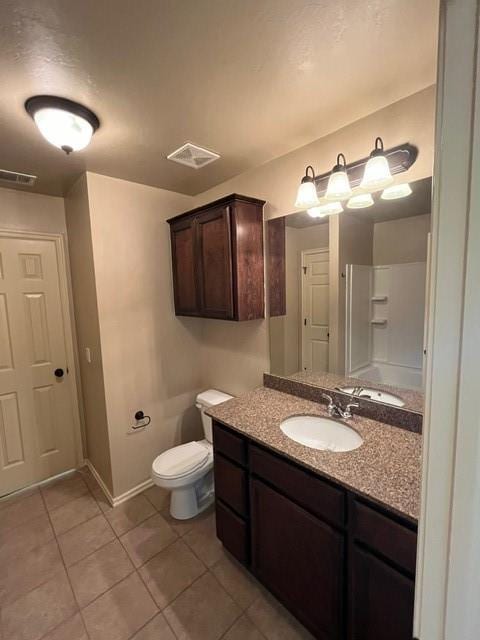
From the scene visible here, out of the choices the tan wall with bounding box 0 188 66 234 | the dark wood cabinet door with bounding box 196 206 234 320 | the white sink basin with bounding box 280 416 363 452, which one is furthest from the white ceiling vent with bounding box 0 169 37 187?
the white sink basin with bounding box 280 416 363 452

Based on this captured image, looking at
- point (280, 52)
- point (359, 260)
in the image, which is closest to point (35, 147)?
point (280, 52)

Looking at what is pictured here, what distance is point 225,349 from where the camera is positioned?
2479 millimetres

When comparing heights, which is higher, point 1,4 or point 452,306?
point 1,4

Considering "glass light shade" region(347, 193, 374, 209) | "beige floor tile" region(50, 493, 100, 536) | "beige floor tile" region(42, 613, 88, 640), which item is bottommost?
"beige floor tile" region(42, 613, 88, 640)

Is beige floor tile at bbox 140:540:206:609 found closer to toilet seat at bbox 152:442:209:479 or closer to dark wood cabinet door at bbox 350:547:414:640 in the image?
toilet seat at bbox 152:442:209:479

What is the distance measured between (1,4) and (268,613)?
259 centimetres

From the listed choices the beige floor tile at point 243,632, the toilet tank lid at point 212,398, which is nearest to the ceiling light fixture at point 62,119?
the toilet tank lid at point 212,398

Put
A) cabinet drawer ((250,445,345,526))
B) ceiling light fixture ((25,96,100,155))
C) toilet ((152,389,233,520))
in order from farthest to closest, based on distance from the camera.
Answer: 1. toilet ((152,389,233,520))
2. ceiling light fixture ((25,96,100,155))
3. cabinet drawer ((250,445,345,526))

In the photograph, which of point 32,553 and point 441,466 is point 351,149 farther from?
point 32,553

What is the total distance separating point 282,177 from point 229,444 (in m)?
1.63

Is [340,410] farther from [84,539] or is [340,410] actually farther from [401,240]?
[84,539]

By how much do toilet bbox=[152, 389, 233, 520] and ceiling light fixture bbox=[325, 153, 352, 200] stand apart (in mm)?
1889

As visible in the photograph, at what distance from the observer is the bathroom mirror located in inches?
57.2

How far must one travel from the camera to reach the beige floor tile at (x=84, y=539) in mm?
1826
